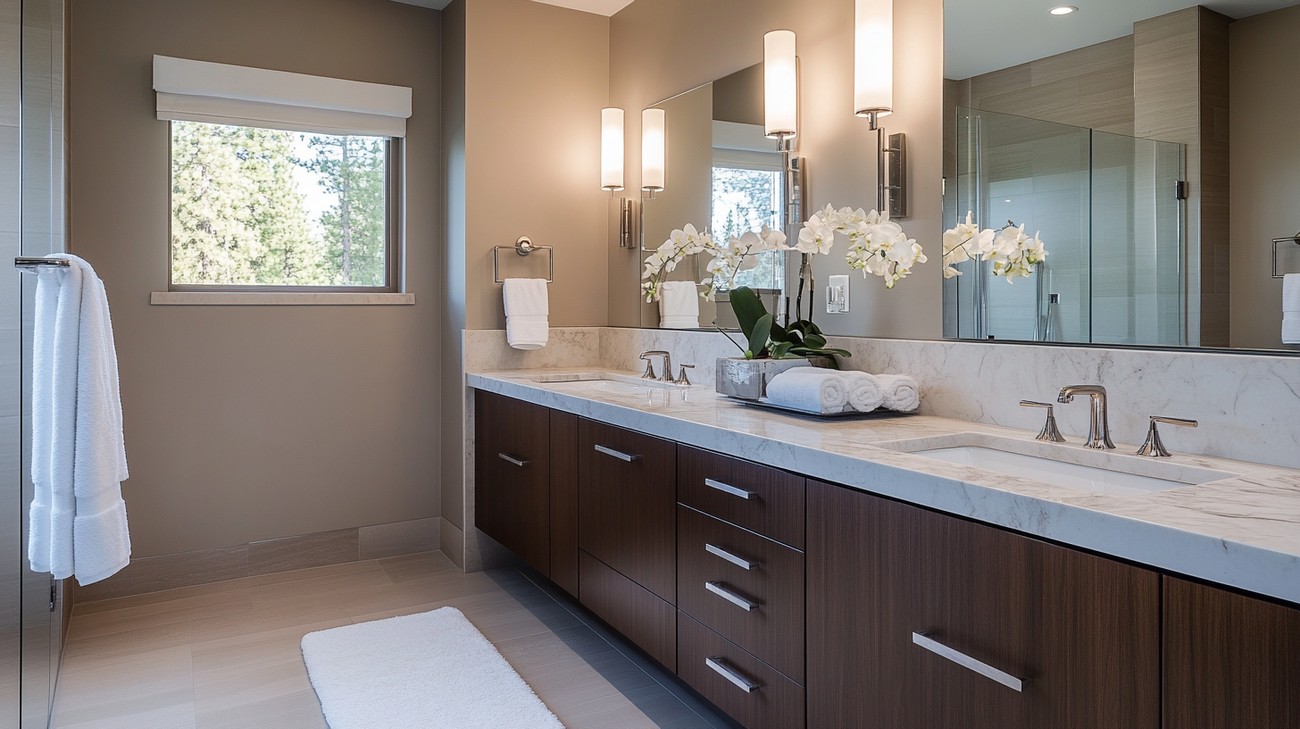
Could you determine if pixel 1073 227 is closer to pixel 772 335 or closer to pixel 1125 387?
pixel 1125 387

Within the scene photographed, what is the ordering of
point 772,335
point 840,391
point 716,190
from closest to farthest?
point 840,391 → point 772,335 → point 716,190

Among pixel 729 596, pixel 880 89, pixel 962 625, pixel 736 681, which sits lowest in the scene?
pixel 736 681

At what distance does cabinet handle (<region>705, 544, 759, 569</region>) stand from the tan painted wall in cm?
79

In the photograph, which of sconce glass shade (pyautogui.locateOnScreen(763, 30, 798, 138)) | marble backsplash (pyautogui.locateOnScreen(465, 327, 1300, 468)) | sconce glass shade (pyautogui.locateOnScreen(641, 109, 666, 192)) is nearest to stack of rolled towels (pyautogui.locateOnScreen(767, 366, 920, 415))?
marble backsplash (pyautogui.locateOnScreen(465, 327, 1300, 468))

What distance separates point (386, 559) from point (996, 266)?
8.92 feet

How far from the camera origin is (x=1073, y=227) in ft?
5.74

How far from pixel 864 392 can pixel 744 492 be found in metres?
0.43

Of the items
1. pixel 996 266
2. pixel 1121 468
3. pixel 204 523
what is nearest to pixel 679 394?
pixel 996 266

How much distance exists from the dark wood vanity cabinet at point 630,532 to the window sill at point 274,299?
4.75 feet

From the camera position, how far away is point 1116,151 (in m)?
1.64

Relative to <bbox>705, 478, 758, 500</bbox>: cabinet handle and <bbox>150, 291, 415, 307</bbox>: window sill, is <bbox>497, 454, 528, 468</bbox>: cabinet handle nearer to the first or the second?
<bbox>150, 291, 415, 307</bbox>: window sill

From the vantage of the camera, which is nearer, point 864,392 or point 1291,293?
point 1291,293

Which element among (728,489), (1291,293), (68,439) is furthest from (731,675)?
(68,439)

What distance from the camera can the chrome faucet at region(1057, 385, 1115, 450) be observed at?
1584mm
